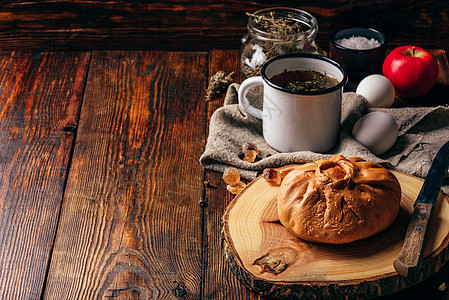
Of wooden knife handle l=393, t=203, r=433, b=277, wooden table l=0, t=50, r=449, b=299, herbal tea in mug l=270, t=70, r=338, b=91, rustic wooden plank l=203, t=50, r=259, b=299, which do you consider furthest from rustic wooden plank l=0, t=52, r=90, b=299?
wooden knife handle l=393, t=203, r=433, b=277

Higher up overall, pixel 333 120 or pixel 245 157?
pixel 333 120

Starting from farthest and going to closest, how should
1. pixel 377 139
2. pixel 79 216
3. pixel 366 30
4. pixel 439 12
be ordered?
pixel 439 12 < pixel 366 30 < pixel 377 139 < pixel 79 216

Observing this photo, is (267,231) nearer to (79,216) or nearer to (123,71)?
(79,216)

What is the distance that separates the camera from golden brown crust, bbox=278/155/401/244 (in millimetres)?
1073

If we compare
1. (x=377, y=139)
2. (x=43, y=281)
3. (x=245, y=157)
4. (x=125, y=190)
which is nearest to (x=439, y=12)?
(x=377, y=139)

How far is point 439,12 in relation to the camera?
6.45 feet

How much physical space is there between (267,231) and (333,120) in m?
0.39

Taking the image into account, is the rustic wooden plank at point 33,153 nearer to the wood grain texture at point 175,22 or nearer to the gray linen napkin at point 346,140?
the wood grain texture at point 175,22

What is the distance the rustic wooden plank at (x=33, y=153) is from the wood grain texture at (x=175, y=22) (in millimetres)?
118

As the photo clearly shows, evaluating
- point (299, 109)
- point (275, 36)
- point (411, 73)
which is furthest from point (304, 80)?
point (411, 73)

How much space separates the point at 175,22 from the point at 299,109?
82 centimetres

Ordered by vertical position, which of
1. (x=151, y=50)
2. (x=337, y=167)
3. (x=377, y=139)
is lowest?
(x=151, y=50)

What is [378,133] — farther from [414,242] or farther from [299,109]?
[414,242]

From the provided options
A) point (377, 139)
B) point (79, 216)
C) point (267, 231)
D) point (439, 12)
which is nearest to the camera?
point (267, 231)
